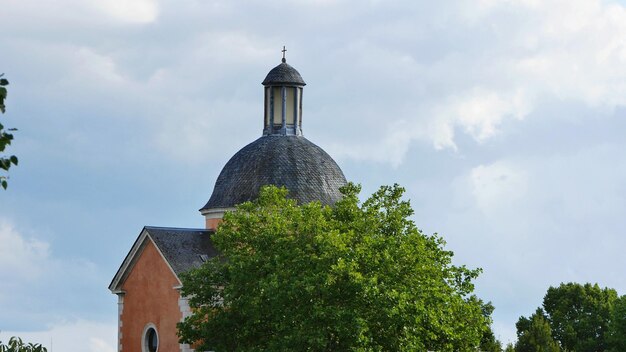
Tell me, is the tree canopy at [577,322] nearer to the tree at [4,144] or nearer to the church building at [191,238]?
the church building at [191,238]

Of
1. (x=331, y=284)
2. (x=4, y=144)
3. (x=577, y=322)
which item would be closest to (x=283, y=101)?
(x=331, y=284)

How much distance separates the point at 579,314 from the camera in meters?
86.8

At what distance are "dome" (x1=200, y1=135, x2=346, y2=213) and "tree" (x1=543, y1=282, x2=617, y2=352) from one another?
3204 cm

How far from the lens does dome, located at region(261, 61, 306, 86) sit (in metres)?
61.4

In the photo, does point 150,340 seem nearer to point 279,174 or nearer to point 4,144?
point 279,174

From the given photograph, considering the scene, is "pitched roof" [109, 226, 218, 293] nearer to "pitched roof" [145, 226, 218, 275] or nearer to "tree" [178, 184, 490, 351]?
"pitched roof" [145, 226, 218, 275]

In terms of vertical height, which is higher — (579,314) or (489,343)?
(579,314)

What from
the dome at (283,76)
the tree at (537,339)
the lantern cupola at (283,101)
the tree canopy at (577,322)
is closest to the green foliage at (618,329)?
the tree canopy at (577,322)

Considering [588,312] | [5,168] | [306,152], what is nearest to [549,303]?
[588,312]

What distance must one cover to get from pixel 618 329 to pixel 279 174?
30831 millimetres

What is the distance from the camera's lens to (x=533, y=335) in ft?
267

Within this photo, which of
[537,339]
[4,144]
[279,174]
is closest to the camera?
[4,144]

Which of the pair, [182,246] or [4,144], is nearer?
[4,144]

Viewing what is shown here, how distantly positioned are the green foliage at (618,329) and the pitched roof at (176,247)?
3220 centimetres
